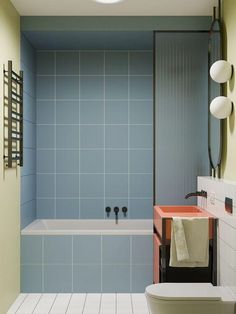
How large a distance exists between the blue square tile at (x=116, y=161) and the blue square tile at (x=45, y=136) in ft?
2.15

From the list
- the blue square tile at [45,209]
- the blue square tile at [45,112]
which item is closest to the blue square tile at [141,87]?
the blue square tile at [45,112]

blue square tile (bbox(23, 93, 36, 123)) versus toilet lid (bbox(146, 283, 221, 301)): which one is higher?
blue square tile (bbox(23, 93, 36, 123))

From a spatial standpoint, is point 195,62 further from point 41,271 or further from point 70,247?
point 41,271

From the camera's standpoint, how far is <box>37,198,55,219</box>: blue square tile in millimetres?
4980

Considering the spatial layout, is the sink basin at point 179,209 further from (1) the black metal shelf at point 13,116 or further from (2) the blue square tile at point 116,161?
(1) the black metal shelf at point 13,116

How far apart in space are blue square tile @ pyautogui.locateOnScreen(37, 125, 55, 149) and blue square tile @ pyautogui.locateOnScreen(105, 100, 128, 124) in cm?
66

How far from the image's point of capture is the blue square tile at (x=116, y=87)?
4996mm

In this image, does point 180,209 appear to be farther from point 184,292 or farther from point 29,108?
point 29,108

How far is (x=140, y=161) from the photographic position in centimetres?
500

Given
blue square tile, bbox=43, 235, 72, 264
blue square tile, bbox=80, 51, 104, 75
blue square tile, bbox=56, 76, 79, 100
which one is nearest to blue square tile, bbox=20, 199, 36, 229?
blue square tile, bbox=43, 235, 72, 264

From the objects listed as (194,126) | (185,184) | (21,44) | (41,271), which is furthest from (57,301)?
(21,44)

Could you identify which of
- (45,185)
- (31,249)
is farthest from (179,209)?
(45,185)

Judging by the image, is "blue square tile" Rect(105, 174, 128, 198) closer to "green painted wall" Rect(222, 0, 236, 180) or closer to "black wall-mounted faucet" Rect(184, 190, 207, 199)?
"black wall-mounted faucet" Rect(184, 190, 207, 199)

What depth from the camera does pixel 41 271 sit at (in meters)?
4.20
